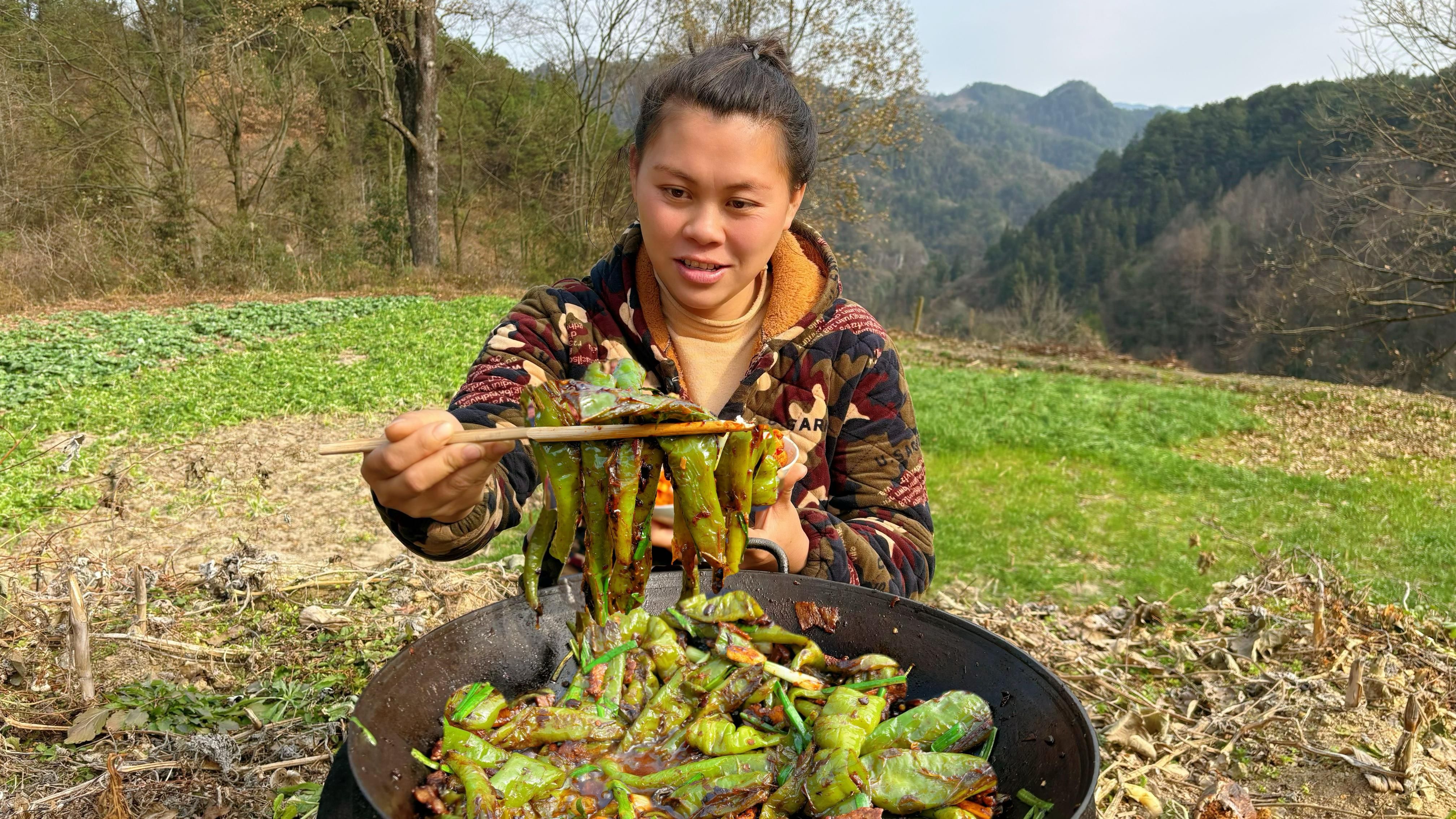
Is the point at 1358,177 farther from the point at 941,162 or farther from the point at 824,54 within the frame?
the point at 941,162

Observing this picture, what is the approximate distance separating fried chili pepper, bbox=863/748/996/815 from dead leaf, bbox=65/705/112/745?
261cm

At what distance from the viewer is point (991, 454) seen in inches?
516

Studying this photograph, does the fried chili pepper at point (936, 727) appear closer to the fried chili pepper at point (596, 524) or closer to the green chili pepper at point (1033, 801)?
the green chili pepper at point (1033, 801)

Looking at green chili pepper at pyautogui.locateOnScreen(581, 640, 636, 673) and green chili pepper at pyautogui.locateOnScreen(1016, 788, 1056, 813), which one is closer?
green chili pepper at pyautogui.locateOnScreen(1016, 788, 1056, 813)

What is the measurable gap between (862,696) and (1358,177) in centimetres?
2199

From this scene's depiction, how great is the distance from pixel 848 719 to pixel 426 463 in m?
1.09

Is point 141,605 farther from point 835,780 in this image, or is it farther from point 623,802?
point 835,780

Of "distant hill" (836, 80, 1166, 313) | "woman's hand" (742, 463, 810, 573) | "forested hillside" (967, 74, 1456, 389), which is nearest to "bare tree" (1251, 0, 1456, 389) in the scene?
"forested hillside" (967, 74, 1456, 389)

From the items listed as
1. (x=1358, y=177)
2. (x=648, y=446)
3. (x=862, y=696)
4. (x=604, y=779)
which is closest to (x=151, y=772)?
(x=604, y=779)

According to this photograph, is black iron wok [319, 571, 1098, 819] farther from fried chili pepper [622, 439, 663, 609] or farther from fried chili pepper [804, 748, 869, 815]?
fried chili pepper [804, 748, 869, 815]

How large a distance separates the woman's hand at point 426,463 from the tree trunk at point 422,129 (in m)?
23.2

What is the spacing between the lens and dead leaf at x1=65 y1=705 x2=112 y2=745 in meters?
2.66

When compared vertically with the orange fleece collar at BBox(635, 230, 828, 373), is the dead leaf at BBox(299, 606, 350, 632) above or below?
below

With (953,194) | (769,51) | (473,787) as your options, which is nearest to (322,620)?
(473,787)
